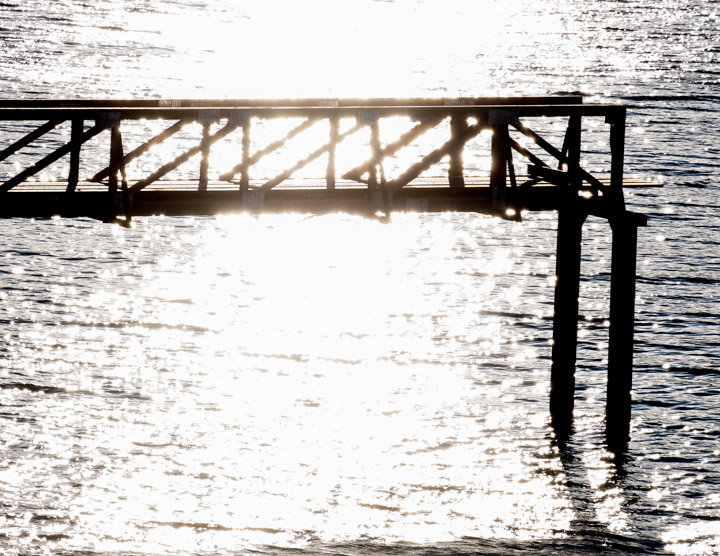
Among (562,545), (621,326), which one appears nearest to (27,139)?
(562,545)

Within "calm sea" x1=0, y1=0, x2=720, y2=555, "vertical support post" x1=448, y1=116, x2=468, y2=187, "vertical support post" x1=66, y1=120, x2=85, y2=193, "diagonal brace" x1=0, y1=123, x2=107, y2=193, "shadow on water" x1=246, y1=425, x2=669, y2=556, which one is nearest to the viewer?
"diagonal brace" x1=0, y1=123, x2=107, y2=193

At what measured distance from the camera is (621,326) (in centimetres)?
2241

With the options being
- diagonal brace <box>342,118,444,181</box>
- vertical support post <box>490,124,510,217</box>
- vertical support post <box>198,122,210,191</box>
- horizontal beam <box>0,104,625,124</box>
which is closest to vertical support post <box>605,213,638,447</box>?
vertical support post <box>490,124,510,217</box>

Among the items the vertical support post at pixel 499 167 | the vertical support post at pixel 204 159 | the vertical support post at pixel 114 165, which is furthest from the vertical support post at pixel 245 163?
the vertical support post at pixel 499 167

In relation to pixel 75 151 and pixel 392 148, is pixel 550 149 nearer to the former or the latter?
pixel 392 148

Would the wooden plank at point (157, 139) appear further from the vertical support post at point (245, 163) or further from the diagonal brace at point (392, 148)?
the diagonal brace at point (392, 148)

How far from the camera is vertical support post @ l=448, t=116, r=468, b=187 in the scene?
20703 millimetres

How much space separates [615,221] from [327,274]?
21.8 m

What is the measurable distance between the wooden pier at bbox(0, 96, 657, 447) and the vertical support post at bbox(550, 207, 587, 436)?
0.03 metres

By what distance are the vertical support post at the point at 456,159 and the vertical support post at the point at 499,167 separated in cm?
60

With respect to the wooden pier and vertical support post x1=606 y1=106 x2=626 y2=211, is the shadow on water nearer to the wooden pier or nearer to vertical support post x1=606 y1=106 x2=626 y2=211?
the wooden pier

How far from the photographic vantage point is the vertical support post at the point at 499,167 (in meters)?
19.8

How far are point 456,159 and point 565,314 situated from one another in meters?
4.59

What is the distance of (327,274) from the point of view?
138 ft
